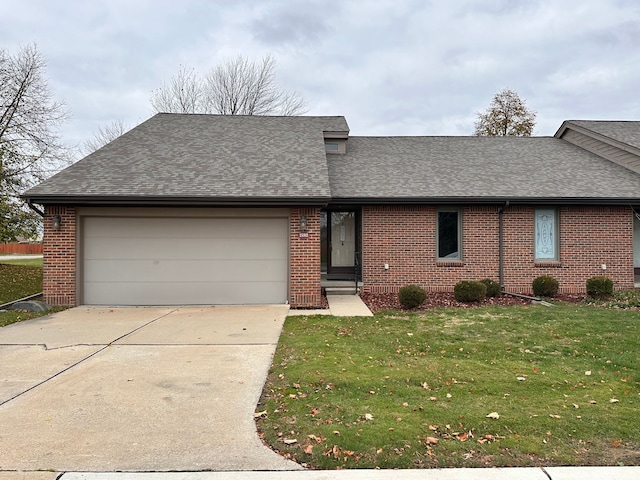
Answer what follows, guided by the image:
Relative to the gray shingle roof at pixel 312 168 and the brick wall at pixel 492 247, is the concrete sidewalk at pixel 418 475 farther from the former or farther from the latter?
the brick wall at pixel 492 247

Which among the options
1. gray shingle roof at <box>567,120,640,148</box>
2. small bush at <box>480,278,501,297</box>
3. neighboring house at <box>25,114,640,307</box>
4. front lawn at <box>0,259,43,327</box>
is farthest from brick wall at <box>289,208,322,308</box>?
gray shingle roof at <box>567,120,640,148</box>

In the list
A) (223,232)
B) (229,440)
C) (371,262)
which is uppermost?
(223,232)

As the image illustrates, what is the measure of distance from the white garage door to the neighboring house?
35mm

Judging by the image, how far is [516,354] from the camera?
5918 millimetres

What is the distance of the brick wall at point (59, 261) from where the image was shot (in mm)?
10062

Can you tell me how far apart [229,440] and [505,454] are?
2.16 metres

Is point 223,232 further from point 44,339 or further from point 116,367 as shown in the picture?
point 116,367

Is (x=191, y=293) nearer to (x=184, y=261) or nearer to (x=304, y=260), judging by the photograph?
(x=184, y=261)

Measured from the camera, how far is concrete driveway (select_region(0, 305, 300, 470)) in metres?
3.22

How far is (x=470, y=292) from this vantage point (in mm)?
10469

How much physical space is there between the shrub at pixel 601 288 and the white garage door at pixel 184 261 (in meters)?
7.71

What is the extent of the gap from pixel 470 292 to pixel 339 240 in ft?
14.6

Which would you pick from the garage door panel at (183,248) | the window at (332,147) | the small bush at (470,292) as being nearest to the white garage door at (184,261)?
the garage door panel at (183,248)

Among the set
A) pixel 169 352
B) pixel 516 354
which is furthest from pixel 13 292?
pixel 516 354
